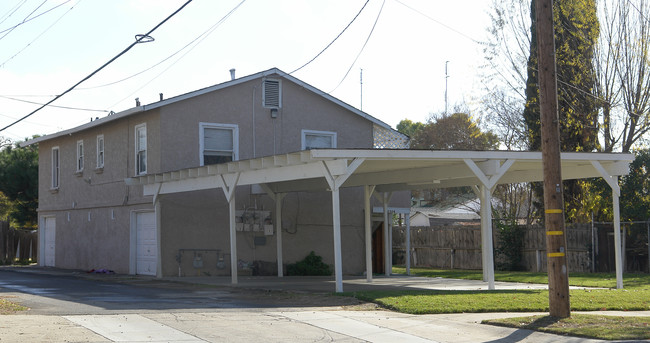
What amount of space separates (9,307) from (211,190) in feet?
36.7

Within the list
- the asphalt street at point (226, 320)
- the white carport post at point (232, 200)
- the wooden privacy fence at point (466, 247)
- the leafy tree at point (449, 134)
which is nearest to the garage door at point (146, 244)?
the white carport post at point (232, 200)

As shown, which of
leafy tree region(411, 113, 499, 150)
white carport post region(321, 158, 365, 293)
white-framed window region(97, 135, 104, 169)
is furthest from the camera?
leafy tree region(411, 113, 499, 150)

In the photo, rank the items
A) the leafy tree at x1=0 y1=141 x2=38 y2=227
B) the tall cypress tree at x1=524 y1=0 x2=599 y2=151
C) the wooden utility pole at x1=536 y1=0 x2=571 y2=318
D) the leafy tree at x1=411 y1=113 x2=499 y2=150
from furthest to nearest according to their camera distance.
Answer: the leafy tree at x1=411 y1=113 x2=499 y2=150 → the leafy tree at x1=0 y1=141 x2=38 y2=227 → the tall cypress tree at x1=524 y1=0 x2=599 y2=151 → the wooden utility pole at x1=536 y1=0 x2=571 y2=318

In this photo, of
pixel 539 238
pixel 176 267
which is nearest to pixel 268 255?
pixel 176 267

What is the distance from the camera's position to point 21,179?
40.6 meters

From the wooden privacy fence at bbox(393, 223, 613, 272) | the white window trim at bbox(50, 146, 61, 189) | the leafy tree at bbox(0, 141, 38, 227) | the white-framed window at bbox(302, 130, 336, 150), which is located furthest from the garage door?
the leafy tree at bbox(0, 141, 38, 227)

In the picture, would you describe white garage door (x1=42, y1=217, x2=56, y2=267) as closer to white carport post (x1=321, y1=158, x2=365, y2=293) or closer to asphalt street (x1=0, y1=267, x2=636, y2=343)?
asphalt street (x1=0, y1=267, x2=636, y2=343)

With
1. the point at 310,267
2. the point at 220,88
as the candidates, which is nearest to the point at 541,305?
the point at 310,267

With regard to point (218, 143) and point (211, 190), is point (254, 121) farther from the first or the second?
point (211, 190)

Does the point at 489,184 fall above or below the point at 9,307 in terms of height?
above

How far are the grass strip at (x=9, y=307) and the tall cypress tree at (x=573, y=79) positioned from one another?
1879cm

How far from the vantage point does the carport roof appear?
1667cm

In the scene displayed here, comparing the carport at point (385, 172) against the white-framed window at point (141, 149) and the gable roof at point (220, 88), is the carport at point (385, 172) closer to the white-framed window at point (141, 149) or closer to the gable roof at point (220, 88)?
the white-framed window at point (141, 149)

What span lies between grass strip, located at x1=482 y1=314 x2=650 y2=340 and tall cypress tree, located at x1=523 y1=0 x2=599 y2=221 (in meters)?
14.5
